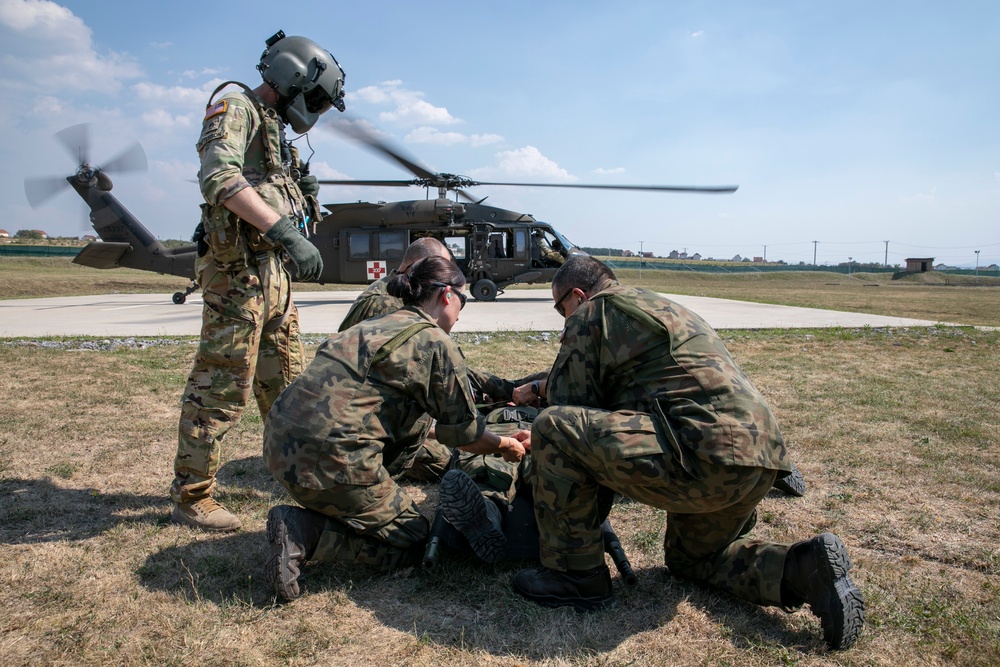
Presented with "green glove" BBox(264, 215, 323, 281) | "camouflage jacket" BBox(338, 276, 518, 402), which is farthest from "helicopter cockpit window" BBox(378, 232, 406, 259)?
Answer: "green glove" BBox(264, 215, 323, 281)

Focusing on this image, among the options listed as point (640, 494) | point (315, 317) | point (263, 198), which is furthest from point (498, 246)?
point (640, 494)

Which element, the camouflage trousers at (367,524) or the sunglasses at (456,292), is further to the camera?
the sunglasses at (456,292)

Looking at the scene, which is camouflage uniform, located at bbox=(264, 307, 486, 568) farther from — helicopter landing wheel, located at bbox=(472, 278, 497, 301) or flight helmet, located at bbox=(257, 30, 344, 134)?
helicopter landing wheel, located at bbox=(472, 278, 497, 301)

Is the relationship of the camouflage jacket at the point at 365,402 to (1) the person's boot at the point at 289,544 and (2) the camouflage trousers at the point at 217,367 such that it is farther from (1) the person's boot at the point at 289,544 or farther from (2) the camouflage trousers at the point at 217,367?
(2) the camouflage trousers at the point at 217,367

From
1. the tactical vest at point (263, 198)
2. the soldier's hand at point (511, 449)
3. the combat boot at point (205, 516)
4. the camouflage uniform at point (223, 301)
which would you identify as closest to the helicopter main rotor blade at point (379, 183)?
the tactical vest at point (263, 198)

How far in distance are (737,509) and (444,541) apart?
3.95 ft

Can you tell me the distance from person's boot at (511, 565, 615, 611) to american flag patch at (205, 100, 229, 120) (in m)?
2.66

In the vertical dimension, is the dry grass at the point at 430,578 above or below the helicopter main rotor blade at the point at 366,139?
below

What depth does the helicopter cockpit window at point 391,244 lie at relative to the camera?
16266 millimetres

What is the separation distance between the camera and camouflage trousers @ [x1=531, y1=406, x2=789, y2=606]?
7.42ft

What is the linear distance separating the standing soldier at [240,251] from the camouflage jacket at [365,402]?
698 mm

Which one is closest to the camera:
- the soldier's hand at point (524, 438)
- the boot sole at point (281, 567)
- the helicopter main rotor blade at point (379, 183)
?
the boot sole at point (281, 567)

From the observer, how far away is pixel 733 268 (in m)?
58.3

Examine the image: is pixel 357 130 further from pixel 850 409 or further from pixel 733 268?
pixel 733 268
